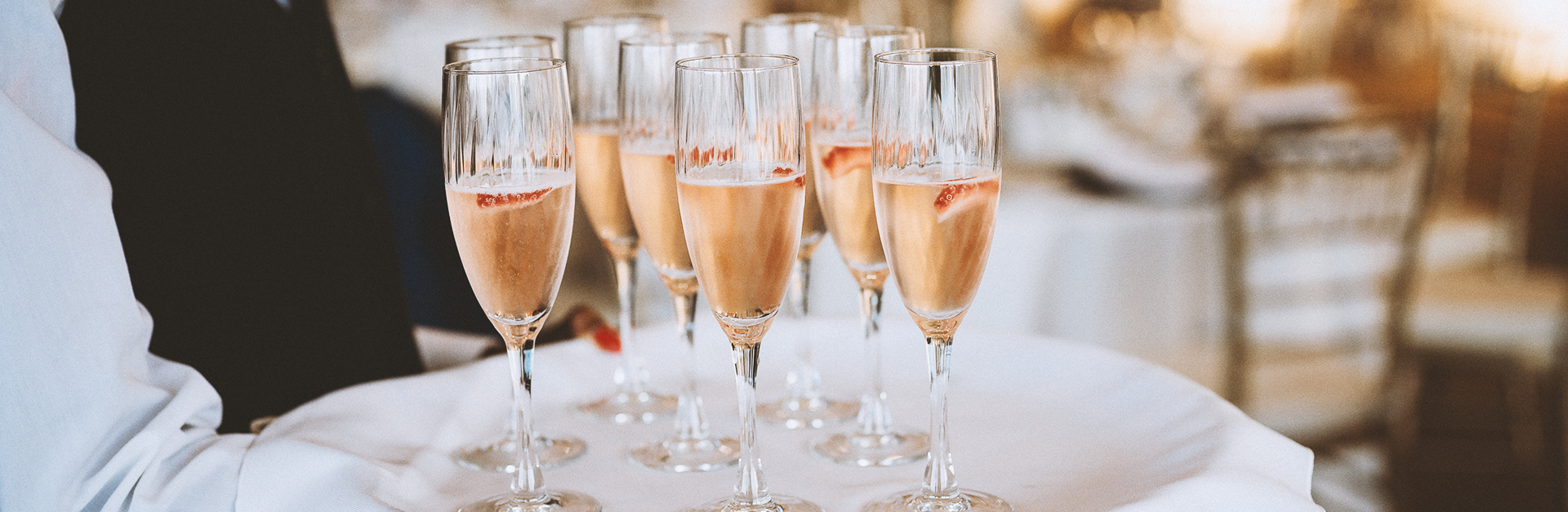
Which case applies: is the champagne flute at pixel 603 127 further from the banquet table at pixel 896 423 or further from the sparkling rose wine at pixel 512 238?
the sparkling rose wine at pixel 512 238

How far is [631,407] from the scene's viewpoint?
1.11 m

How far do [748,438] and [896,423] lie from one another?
0.81 feet

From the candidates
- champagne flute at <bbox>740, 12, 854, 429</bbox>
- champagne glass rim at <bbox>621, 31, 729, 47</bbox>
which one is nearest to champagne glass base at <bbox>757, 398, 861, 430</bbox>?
champagne flute at <bbox>740, 12, 854, 429</bbox>

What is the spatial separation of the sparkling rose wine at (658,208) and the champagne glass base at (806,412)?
0.14m

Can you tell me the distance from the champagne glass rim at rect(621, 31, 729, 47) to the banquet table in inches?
11.1

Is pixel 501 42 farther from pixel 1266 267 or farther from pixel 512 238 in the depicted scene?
pixel 1266 267

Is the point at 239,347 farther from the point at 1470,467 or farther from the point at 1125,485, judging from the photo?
the point at 1470,467

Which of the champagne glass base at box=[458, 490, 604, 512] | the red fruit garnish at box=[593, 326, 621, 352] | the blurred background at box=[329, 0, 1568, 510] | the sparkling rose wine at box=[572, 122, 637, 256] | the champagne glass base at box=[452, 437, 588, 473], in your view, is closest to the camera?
the champagne glass base at box=[458, 490, 604, 512]

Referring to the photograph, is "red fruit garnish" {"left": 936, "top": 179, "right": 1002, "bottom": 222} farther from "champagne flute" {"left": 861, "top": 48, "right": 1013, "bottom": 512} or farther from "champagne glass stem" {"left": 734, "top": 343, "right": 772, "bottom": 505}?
"champagne glass stem" {"left": 734, "top": 343, "right": 772, "bottom": 505}

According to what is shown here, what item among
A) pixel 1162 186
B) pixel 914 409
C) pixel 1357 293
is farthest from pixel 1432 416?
pixel 914 409

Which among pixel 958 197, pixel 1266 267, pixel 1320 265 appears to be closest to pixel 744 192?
pixel 958 197

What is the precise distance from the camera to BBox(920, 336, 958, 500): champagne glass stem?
0.82 meters

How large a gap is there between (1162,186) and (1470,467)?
52.3 inches

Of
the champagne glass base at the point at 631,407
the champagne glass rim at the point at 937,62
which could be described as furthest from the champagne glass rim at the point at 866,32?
the champagne glass base at the point at 631,407
